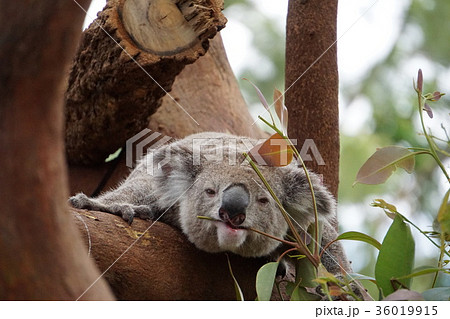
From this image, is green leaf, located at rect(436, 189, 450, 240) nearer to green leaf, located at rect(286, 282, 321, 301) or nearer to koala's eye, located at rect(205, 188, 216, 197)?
green leaf, located at rect(286, 282, 321, 301)

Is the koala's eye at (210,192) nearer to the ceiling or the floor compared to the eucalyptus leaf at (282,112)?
nearer to the floor

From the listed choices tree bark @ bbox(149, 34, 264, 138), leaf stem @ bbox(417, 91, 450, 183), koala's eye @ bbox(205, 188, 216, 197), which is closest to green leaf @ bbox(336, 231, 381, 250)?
leaf stem @ bbox(417, 91, 450, 183)

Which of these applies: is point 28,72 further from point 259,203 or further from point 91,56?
point 91,56

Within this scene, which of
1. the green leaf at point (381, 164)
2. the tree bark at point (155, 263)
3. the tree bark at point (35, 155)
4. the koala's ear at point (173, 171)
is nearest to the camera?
the tree bark at point (35, 155)

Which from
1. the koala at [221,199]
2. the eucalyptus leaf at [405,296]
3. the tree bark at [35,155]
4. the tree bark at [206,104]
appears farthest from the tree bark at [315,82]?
the tree bark at [35,155]

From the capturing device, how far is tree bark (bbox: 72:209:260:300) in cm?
195

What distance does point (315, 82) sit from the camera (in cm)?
298

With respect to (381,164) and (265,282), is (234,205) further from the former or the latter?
(381,164)

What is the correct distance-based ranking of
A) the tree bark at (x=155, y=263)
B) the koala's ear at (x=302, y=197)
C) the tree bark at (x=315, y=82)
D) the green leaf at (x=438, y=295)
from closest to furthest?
1. the green leaf at (x=438, y=295)
2. the tree bark at (x=155, y=263)
3. the koala's ear at (x=302, y=197)
4. the tree bark at (x=315, y=82)

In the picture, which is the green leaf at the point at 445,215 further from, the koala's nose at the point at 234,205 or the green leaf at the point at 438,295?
the koala's nose at the point at 234,205

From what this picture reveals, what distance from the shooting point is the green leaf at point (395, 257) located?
1732 millimetres

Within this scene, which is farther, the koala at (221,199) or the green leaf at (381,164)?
the koala at (221,199)

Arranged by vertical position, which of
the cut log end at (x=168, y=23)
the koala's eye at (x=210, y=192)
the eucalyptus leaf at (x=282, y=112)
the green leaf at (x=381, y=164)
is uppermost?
the cut log end at (x=168, y=23)

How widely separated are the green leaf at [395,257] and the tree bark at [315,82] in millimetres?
1169
